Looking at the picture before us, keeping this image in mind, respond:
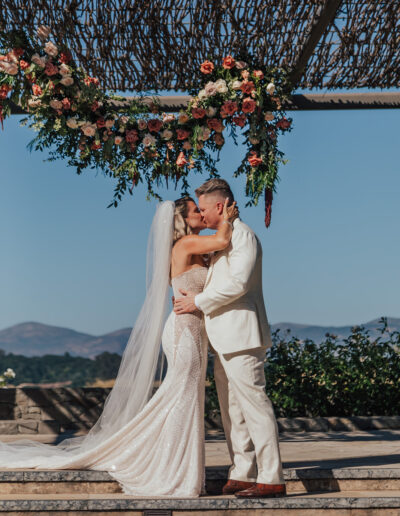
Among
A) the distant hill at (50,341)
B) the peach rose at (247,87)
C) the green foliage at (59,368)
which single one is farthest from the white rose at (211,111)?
the distant hill at (50,341)

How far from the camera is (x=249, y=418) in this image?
476cm

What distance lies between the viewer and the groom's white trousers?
15.4 feet

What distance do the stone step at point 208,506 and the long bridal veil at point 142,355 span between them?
0.70 m

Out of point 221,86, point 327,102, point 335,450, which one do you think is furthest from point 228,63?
point 335,450

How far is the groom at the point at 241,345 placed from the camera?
15.5 feet

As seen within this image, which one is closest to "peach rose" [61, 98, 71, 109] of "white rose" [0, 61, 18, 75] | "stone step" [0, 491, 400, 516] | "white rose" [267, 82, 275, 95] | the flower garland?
the flower garland

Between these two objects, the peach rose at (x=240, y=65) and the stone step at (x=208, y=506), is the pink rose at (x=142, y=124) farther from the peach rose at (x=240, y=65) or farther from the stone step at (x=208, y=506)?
the stone step at (x=208, y=506)

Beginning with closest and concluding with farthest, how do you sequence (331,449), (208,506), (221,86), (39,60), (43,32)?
1. (208,506)
2. (39,60)
3. (43,32)
4. (221,86)
5. (331,449)

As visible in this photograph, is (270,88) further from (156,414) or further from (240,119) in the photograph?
(156,414)

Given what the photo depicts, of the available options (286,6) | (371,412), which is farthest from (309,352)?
(286,6)

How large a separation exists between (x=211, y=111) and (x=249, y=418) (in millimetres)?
2454

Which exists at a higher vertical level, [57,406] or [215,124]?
[215,124]

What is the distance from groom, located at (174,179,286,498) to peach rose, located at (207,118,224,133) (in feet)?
3.31

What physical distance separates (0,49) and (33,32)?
71cm
